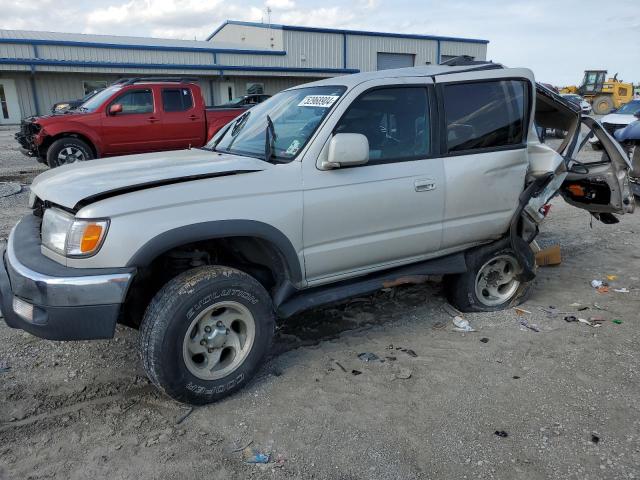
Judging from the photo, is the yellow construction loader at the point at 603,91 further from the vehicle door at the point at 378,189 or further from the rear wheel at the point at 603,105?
the vehicle door at the point at 378,189

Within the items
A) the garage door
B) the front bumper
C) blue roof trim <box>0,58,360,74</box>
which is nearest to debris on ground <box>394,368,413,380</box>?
the front bumper

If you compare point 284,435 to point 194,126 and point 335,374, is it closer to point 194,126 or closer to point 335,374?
point 335,374

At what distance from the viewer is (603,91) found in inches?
1315

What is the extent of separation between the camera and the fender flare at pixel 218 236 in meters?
2.80

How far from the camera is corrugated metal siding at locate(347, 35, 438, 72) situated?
36.2 metres

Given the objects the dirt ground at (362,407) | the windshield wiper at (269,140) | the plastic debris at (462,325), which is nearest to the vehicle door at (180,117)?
the dirt ground at (362,407)

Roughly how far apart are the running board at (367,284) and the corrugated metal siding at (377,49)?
109 feet

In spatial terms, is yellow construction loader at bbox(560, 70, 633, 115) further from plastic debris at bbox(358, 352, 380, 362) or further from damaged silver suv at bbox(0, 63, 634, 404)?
plastic debris at bbox(358, 352, 380, 362)

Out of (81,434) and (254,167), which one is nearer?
(81,434)

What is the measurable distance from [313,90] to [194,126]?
27.6ft

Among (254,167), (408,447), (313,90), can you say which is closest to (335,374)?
(408,447)

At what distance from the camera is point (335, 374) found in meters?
3.51

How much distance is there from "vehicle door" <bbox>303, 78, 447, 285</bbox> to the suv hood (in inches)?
18.4

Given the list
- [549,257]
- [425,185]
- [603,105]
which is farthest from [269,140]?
[603,105]
